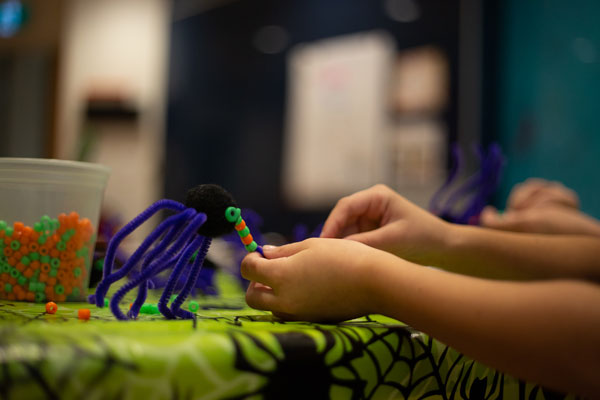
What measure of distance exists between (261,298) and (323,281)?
7 centimetres

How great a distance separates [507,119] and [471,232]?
1700mm

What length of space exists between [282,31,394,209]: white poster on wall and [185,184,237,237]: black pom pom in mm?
1963

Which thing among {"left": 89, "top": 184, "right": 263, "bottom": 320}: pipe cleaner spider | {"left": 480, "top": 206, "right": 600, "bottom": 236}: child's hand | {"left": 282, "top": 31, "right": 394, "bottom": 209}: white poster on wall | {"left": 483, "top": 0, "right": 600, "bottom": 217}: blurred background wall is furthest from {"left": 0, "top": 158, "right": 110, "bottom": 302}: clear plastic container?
{"left": 282, "top": 31, "right": 394, "bottom": 209}: white poster on wall

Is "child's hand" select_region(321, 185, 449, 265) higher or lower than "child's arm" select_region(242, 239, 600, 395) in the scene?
higher

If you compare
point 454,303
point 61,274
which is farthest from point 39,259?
point 454,303

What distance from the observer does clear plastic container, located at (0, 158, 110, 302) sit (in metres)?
0.54

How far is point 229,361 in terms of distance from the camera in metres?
0.33

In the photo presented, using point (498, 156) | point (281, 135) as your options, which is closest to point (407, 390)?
point (498, 156)

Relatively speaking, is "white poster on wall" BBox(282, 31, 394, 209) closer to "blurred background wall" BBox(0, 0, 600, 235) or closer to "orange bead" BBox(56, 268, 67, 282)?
"blurred background wall" BBox(0, 0, 600, 235)

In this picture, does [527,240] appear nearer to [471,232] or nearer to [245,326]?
[471,232]

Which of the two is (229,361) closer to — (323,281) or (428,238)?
(323,281)

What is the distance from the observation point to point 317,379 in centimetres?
36

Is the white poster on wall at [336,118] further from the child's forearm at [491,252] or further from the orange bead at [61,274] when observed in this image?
the orange bead at [61,274]

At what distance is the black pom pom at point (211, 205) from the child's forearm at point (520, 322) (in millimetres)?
162
